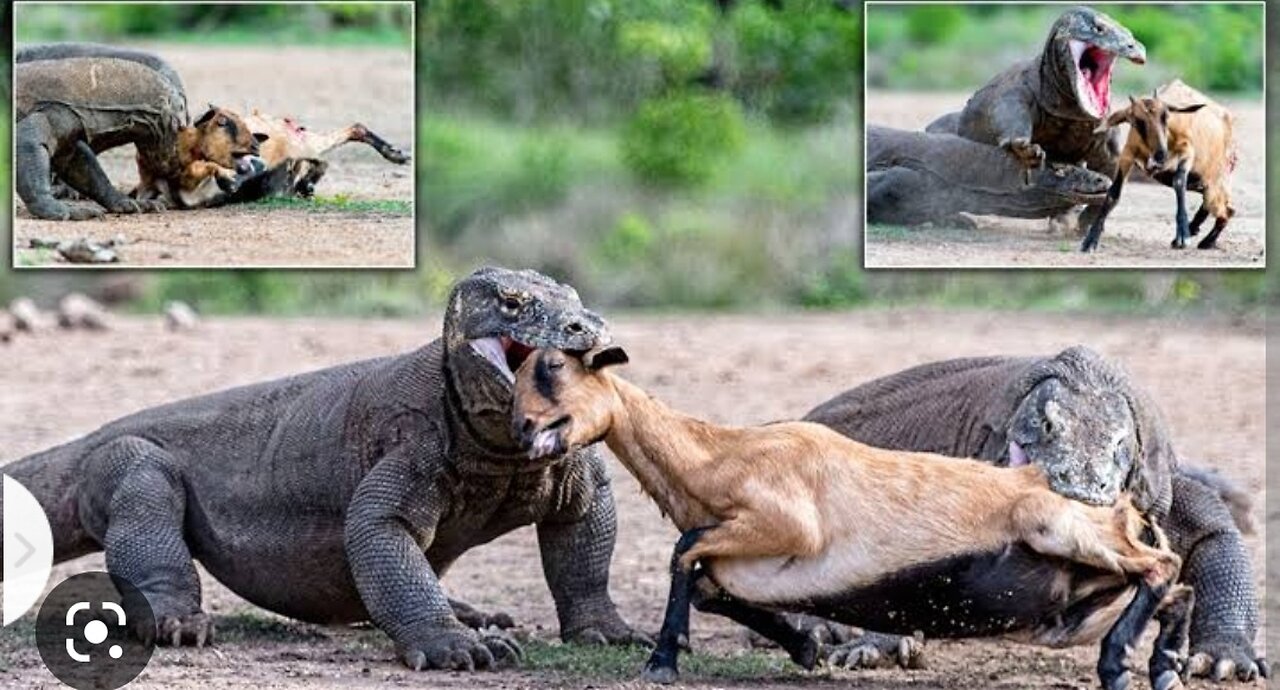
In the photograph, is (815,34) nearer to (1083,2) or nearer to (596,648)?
(1083,2)

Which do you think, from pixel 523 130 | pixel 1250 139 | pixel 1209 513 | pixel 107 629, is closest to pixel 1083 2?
pixel 1250 139

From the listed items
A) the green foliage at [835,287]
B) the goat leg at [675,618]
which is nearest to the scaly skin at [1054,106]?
the goat leg at [675,618]

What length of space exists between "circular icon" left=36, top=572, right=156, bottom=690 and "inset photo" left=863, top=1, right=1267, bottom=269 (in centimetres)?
371

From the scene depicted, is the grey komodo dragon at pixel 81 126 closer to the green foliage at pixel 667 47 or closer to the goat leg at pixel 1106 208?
the goat leg at pixel 1106 208

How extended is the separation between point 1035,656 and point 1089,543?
210 centimetres

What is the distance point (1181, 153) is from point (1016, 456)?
252 centimetres

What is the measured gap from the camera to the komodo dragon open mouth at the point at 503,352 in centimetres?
1094

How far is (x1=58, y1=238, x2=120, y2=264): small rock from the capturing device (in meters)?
13.1

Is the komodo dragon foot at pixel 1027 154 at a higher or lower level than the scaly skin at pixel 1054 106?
lower

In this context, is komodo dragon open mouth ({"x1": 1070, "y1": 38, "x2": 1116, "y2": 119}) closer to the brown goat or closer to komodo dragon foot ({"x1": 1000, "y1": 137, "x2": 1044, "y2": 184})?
the brown goat

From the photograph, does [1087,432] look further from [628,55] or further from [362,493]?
[628,55]

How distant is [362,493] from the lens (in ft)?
37.9

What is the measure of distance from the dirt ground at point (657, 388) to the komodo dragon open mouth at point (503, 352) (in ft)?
3.74

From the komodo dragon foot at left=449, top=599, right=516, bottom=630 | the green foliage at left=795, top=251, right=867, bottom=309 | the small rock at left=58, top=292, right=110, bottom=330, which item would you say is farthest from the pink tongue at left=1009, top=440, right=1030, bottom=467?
the green foliage at left=795, top=251, right=867, bottom=309
